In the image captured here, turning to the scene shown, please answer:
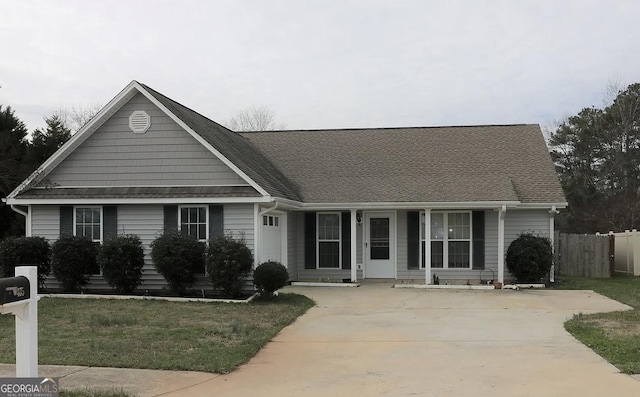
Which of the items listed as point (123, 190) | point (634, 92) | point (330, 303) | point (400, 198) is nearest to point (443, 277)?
point (400, 198)

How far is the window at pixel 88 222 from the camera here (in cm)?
1694

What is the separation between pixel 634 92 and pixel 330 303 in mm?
31904

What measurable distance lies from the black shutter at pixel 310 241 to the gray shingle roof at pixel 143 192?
4.26 meters

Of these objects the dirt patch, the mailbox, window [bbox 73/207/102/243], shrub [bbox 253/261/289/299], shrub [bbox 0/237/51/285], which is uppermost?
window [bbox 73/207/102/243]

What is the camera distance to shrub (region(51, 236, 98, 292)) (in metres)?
15.9

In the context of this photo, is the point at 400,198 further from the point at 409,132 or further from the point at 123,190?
the point at 123,190

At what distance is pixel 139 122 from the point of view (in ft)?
54.6

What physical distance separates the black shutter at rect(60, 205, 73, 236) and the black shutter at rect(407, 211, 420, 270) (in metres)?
9.81

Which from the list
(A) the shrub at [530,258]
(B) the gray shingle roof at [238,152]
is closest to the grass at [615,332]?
(A) the shrub at [530,258]

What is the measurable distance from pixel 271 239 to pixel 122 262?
13.3ft

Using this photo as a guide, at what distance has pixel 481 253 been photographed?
62.2ft

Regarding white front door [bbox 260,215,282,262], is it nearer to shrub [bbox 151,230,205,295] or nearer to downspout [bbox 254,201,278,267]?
downspout [bbox 254,201,278,267]

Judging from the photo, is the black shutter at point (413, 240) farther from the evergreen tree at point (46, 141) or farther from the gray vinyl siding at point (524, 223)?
the evergreen tree at point (46, 141)

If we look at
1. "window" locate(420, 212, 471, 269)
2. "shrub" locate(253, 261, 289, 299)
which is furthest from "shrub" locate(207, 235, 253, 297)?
"window" locate(420, 212, 471, 269)
